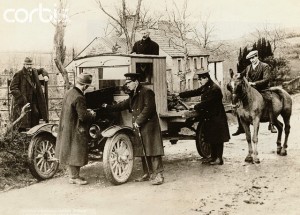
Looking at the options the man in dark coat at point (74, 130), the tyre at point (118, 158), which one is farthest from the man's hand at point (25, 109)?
the tyre at point (118, 158)

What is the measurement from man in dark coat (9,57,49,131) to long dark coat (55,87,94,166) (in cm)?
181

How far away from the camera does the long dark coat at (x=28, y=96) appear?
774 centimetres

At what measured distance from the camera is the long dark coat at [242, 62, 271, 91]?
26.9 ft

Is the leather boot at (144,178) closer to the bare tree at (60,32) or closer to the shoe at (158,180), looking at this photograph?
the shoe at (158,180)

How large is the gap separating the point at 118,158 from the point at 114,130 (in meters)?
0.43

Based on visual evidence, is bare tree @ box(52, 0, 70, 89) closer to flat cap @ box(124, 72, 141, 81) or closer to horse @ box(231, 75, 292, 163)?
flat cap @ box(124, 72, 141, 81)

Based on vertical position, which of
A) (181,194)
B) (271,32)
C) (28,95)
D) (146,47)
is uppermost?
(271,32)

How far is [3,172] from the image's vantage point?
21.1ft

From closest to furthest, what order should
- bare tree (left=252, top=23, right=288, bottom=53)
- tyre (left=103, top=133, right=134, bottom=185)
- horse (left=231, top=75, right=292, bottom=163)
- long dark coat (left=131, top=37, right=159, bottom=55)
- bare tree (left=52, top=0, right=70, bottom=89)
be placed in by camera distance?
tyre (left=103, top=133, right=134, bottom=185), horse (left=231, top=75, right=292, bottom=163), long dark coat (left=131, top=37, right=159, bottom=55), bare tree (left=52, top=0, right=70, bottom=89), bare tree (left=252, top=23, right=288, bottom=53)

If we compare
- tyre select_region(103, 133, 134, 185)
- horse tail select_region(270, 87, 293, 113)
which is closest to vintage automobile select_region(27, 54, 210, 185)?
tyre select_region(103, 133, 134, 185)

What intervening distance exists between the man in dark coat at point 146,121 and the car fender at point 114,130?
0.09 meters

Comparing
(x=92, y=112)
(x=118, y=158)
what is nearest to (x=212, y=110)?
(x=118, y=158)

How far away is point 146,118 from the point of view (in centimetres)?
638

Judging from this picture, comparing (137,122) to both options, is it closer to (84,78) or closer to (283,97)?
(84,78)
